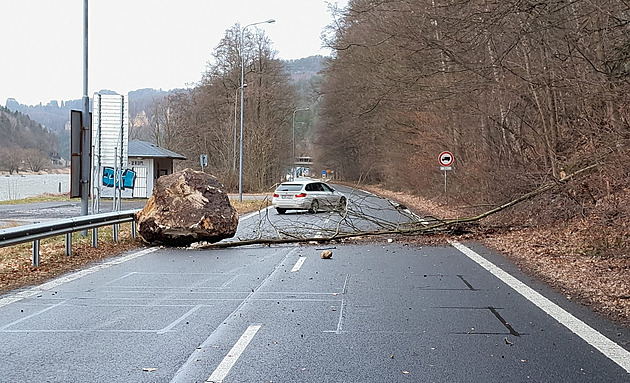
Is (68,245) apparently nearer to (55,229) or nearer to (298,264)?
(55,229)

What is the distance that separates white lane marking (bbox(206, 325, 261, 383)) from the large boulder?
8.50 m

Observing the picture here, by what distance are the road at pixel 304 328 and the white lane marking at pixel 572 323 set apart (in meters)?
0.02

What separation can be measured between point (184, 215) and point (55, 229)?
134 inches

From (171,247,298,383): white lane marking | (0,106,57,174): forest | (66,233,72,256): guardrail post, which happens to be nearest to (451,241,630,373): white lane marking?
(171,247,298,383): white lane marking

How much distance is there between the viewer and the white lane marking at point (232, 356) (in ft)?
17.6

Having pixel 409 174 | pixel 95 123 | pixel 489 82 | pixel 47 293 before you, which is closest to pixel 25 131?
pixel 409 174

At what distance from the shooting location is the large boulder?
15.5m

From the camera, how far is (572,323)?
7.32m

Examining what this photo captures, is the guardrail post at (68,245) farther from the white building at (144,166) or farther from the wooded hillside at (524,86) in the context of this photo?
the white building at (144,166)

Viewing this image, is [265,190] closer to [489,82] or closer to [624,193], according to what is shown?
[489,82]

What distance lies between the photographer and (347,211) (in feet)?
54.3

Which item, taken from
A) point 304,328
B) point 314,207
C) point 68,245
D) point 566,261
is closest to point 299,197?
point 314,207

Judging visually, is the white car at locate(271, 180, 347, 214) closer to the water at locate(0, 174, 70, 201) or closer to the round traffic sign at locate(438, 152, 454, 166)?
the round traffic sign at locate(438, 152, 454, 166)

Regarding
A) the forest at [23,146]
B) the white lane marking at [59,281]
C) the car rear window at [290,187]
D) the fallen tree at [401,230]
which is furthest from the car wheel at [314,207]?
the forest at [23,146]
